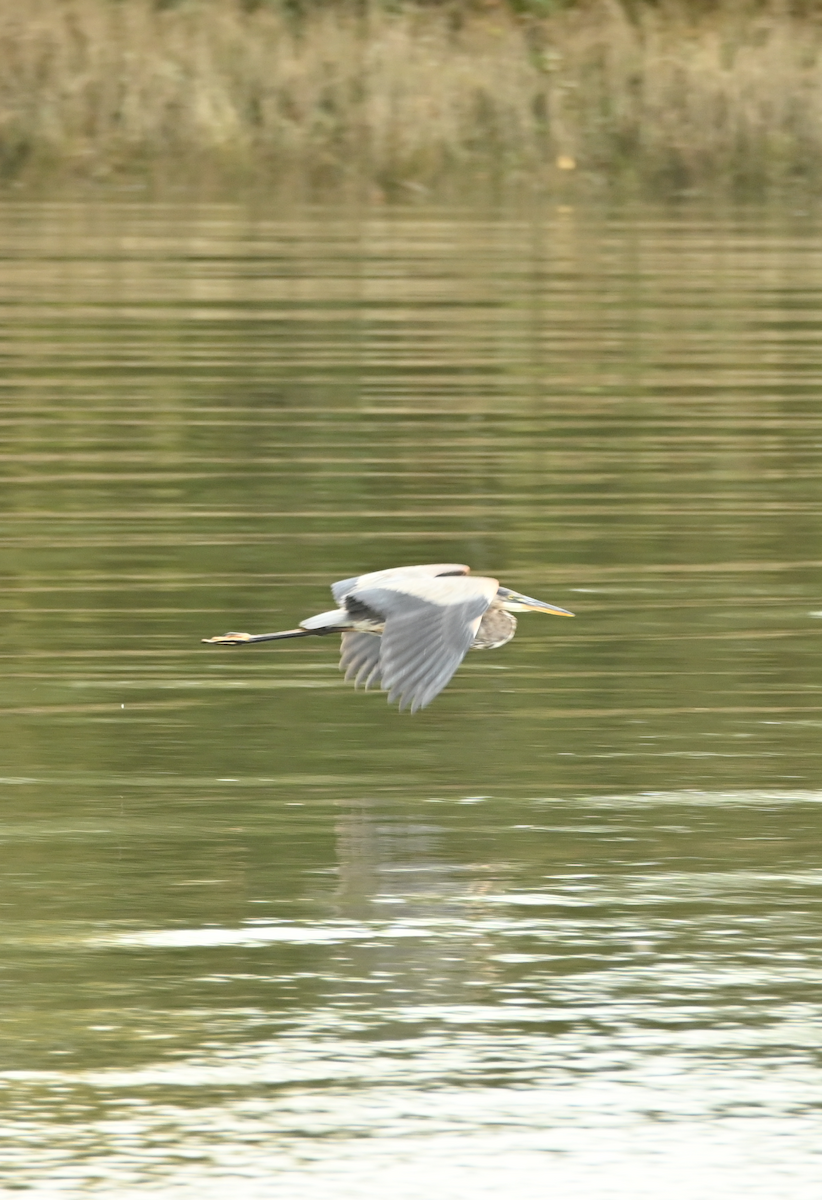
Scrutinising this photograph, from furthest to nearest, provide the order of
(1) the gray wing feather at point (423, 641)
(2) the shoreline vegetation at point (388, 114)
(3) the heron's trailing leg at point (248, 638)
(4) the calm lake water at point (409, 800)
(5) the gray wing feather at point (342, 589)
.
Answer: (2) the shoreline vegetation at point (388, 114)
(3) the heron's trailing leg at point (248, 638)
(5) the gray wing feather at point (342, 589)
(1) the gray wing feather at point (423, 641)
(4) the calm lake water at point (409, 800)

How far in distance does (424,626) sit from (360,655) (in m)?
0.69

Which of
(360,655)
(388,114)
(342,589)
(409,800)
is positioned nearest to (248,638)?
(360,655)

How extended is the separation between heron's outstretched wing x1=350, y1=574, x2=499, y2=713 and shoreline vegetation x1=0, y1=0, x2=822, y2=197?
18020 millimetres

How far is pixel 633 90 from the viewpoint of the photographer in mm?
25344

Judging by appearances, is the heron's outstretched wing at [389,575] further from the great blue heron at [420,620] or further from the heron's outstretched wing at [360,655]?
the heron's outstretched wing at [360,655]

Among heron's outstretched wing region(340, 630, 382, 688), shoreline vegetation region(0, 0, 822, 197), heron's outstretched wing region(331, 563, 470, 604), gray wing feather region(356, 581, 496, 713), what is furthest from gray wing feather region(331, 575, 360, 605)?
shoreline vegetation region(0, 0, 822, 197)

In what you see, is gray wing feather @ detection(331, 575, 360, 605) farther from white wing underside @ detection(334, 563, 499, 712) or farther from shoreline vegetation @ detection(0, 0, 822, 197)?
shoreline vegetation @ detection(0, 0, 822, 197)

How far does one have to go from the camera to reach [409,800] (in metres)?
6.21

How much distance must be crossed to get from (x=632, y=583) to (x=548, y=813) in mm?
2843

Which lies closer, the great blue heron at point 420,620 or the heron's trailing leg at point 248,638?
the great blue heron at point 420,620

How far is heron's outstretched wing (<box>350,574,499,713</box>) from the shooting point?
6227 mm

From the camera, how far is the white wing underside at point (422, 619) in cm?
623

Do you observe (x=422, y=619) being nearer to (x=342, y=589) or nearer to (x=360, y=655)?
(x=342, y=589)

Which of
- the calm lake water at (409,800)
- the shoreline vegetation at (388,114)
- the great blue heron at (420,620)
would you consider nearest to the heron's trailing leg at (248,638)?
the great blue heron at (420,620)
